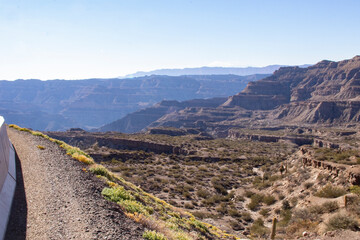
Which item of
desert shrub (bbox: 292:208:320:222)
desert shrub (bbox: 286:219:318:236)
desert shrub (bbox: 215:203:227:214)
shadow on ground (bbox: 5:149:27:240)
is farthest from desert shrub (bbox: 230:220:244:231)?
shadow on ground (bbox: 5:149:27:240)

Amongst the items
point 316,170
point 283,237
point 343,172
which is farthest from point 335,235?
point 316,170

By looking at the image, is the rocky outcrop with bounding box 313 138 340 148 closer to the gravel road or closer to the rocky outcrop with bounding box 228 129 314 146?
the rocky outcrop with bounding box 228 129 314 146

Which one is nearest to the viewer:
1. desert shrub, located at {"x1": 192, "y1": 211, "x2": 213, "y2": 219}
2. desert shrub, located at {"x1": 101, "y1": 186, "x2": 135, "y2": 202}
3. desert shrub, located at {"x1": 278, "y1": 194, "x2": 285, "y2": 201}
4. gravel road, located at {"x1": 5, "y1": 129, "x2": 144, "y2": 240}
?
gravel road, located at {"x1": 5, "y1": 129, "x2": 144, "y2": 240}

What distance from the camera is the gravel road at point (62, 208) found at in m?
7.88

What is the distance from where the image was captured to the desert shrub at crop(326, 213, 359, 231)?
1217 centimetres

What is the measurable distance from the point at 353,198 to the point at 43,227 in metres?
14.4

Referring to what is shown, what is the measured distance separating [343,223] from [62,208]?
37.3ft

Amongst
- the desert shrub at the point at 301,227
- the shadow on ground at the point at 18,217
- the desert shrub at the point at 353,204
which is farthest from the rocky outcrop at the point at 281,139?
the shadow on ground at the point at 18,217

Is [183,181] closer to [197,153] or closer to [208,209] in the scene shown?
[208,209]

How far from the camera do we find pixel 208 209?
25.3 meters

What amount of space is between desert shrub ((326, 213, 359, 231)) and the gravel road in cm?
880

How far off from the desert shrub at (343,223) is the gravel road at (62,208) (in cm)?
880

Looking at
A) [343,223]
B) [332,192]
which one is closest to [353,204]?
[343,223]

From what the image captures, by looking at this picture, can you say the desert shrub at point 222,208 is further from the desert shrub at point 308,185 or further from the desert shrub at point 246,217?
the desert shrub at point 308,185
